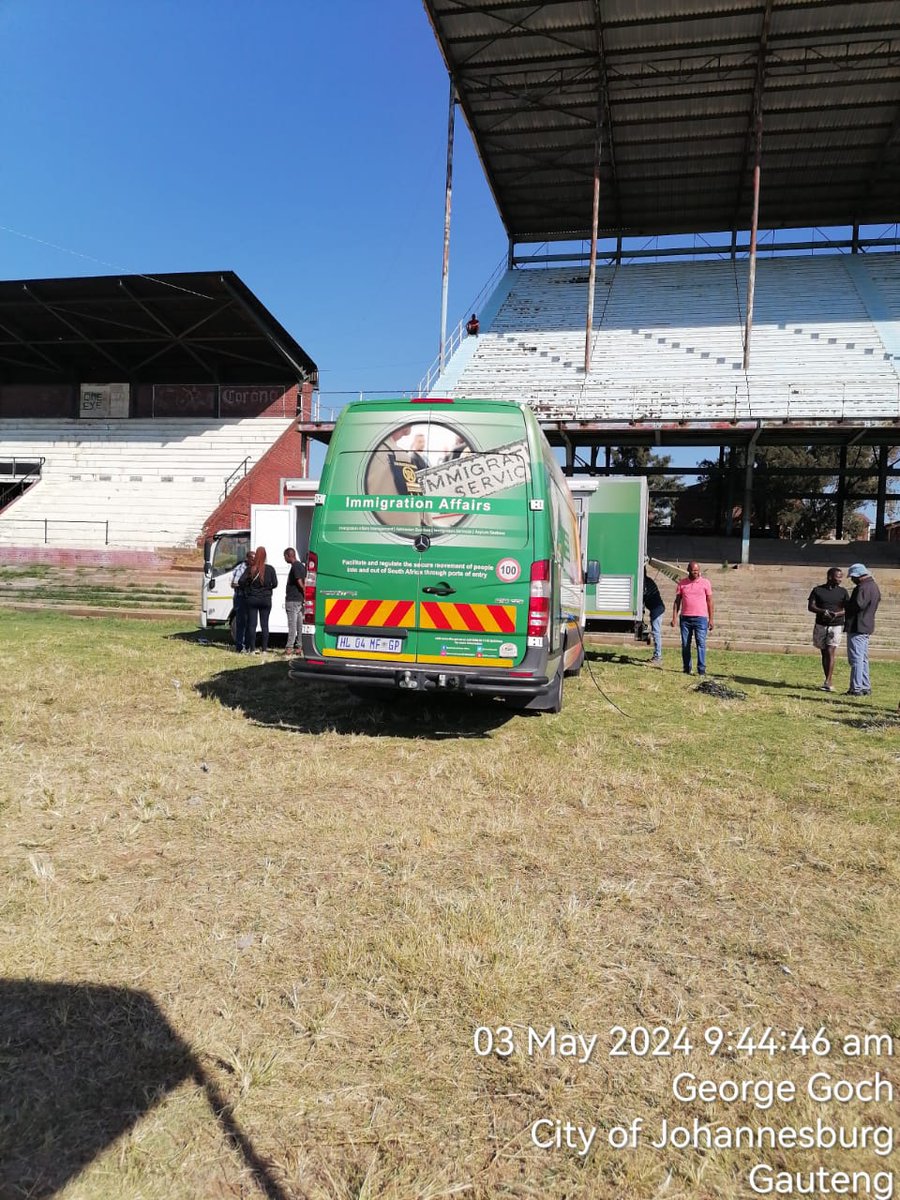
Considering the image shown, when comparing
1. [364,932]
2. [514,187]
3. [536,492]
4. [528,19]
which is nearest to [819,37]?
[528,19]

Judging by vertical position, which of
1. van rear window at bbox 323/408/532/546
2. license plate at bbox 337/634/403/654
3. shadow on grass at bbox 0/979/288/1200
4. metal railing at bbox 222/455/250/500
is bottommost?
shadow on grass at bbox 0/979/288/1200

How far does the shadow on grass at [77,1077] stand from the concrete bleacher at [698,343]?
23915 mm

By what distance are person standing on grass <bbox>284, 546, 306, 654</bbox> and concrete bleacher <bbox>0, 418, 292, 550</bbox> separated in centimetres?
1478

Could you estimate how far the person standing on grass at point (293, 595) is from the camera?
11.3 meters

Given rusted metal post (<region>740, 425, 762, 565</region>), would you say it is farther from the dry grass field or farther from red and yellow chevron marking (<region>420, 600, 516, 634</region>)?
red and yellow chevron marking (<region>420, 600, 516, 634</region>)

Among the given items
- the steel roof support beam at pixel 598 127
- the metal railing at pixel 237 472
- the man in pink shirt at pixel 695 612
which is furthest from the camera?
the metal railing at pixel 237 472

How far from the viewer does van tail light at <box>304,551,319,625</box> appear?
6.27 meters

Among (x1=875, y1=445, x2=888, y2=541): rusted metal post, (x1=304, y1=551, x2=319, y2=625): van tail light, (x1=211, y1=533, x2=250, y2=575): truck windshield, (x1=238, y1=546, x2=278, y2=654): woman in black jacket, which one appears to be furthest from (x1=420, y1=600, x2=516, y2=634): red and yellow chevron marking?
(x1=875, y1=445, x2=888, y2=541): rusted metal post

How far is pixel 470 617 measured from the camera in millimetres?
5930

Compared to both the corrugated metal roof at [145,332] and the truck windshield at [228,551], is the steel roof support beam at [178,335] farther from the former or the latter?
the truck windshield at [228,551]

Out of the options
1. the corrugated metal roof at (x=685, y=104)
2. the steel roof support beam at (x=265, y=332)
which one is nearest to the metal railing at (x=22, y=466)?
the steel roof support beam at (x=265, y=332)

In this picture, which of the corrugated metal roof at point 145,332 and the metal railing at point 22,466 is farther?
the metal railing at point 22,466

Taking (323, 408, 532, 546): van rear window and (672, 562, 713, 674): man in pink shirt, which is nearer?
(323, 408, 532, 546): van rear window

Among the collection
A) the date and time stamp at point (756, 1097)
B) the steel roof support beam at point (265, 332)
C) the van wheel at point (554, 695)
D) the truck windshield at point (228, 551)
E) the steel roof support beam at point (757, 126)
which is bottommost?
the date and time stamp at point (756, 1097)
